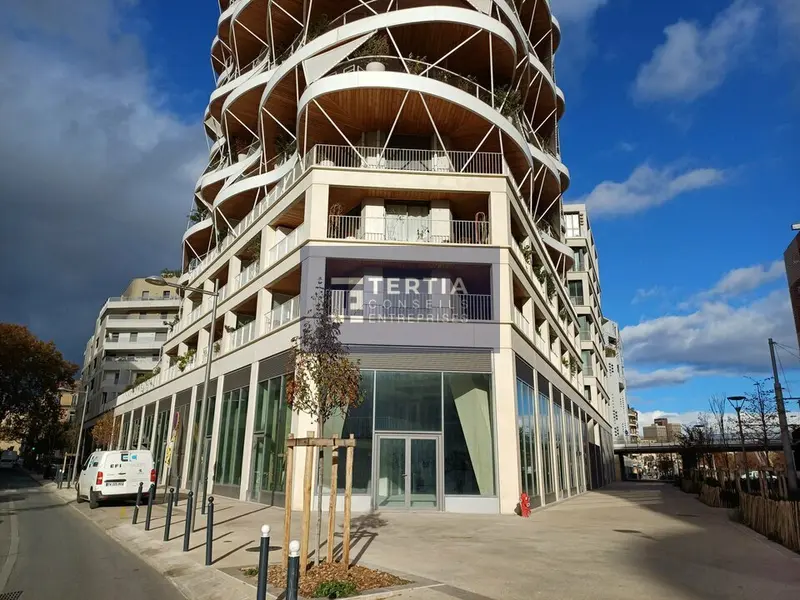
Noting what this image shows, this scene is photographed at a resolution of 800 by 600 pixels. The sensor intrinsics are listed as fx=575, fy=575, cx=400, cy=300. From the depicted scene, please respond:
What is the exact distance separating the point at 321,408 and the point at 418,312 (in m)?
11.0

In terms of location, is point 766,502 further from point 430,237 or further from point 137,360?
point 137,360

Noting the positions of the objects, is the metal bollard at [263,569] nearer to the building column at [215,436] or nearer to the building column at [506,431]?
the building column at [506,431]

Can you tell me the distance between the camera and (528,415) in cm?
2206

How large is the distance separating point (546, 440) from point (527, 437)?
4441mm

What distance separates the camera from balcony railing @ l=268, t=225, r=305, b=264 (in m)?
21.9

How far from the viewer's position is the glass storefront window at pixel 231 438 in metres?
23.9

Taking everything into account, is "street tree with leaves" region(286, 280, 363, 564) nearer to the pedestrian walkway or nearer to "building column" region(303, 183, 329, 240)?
the pedestrian walkway

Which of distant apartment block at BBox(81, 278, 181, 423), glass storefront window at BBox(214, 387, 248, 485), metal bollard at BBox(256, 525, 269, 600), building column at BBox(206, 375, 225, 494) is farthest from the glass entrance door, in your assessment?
distant apartment block at BBox(81, 278, 181, 423)

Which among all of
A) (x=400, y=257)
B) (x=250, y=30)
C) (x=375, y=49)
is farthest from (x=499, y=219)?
(x=250, y=30)

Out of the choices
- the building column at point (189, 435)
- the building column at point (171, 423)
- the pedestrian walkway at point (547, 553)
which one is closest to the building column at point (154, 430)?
the building column at point (171, 423)

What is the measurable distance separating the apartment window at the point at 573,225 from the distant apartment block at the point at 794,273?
19.0 metres

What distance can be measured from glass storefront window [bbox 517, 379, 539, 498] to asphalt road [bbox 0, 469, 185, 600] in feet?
41.8

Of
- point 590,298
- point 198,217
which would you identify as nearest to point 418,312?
point 198,217

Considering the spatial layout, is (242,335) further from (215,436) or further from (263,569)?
(263,569)
